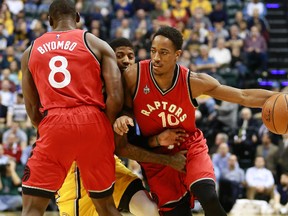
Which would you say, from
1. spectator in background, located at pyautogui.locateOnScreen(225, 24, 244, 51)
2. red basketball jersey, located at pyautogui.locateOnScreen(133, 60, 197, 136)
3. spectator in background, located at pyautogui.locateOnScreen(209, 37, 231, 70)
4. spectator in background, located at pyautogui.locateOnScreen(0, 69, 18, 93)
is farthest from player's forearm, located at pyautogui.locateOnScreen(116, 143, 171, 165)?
spectator in background, located at pyautogui.locateOnScreen(225, 24, 244, 51)

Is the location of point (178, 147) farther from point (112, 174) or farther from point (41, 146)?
point (41, 146)

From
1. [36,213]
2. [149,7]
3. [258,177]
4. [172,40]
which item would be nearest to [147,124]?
[172,40]

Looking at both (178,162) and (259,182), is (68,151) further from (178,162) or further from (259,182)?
(259,182)

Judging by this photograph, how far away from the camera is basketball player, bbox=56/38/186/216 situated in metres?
6.49

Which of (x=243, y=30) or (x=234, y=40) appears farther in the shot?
(x=243, y=30)

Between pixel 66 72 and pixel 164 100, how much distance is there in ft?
3.19

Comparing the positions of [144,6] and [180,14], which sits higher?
[144,6]

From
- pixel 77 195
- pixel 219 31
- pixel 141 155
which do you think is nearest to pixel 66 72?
pixel 141 155

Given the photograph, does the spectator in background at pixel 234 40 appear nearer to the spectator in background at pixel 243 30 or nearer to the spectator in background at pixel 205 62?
the spectator in background at pixel 243 30

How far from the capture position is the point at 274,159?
13102 mm

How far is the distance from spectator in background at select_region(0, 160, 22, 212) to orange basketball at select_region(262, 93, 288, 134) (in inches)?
280

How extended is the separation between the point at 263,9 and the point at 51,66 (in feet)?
42.3

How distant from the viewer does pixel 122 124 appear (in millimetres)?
5863

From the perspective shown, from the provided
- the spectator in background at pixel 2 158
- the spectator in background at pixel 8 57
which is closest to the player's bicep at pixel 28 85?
the spectator in background at pixel 2 158
